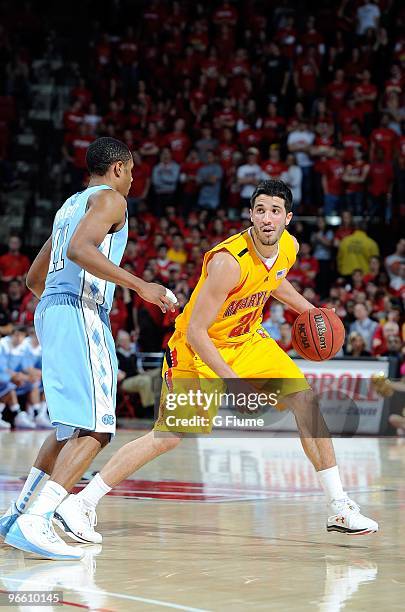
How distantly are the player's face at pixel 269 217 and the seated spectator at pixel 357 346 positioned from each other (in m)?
8.72

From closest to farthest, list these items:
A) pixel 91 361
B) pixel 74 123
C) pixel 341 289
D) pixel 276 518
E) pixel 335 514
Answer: pixel 91 361 < pixel 335 514 < pixel 276 518 < pixel 341 289 < pixel 74 123

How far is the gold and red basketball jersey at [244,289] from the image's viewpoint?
6.34 metres

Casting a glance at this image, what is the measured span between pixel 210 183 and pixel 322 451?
13.4 m

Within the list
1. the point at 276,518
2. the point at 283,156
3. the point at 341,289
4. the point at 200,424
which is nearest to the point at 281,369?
the point at 200,424

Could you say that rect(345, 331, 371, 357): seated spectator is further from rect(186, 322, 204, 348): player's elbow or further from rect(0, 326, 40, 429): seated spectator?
rect(186, 322, 204, 348): player's elbow

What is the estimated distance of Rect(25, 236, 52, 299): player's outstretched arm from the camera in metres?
6.03

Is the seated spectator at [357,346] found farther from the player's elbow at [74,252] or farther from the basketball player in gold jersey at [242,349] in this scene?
the player's elbow at [74,252]

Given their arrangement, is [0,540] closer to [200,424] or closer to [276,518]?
[200,424]

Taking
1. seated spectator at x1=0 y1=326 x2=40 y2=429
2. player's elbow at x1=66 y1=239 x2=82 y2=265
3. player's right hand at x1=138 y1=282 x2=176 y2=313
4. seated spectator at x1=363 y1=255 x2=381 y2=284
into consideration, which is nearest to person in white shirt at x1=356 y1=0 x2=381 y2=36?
seated spectator at x1=363 y1=255 x2=381 y2=284

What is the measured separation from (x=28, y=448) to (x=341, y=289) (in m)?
6.26

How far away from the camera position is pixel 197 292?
6258 millimetres

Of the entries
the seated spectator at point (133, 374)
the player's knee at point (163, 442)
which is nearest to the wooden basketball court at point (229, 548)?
the player's knee at point (163, 442)

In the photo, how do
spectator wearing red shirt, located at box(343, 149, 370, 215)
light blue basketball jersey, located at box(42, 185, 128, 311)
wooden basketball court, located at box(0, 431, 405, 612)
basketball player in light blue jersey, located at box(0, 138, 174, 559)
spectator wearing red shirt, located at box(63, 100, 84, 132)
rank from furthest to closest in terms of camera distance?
spectator wearing red shirt, located at box(63, 100, 84, 132), spectator wearing red shirt, located at box(343, 149, 370, 215), light blue basketball jersey, located at box(42, 185, 128, 311), basketball player in light blue jersey, located at box(0, 138, 174, 559), wooden basketball court, located at box(0, 431, 405, 612)

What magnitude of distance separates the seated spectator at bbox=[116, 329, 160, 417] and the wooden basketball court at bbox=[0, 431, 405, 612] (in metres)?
5.53
